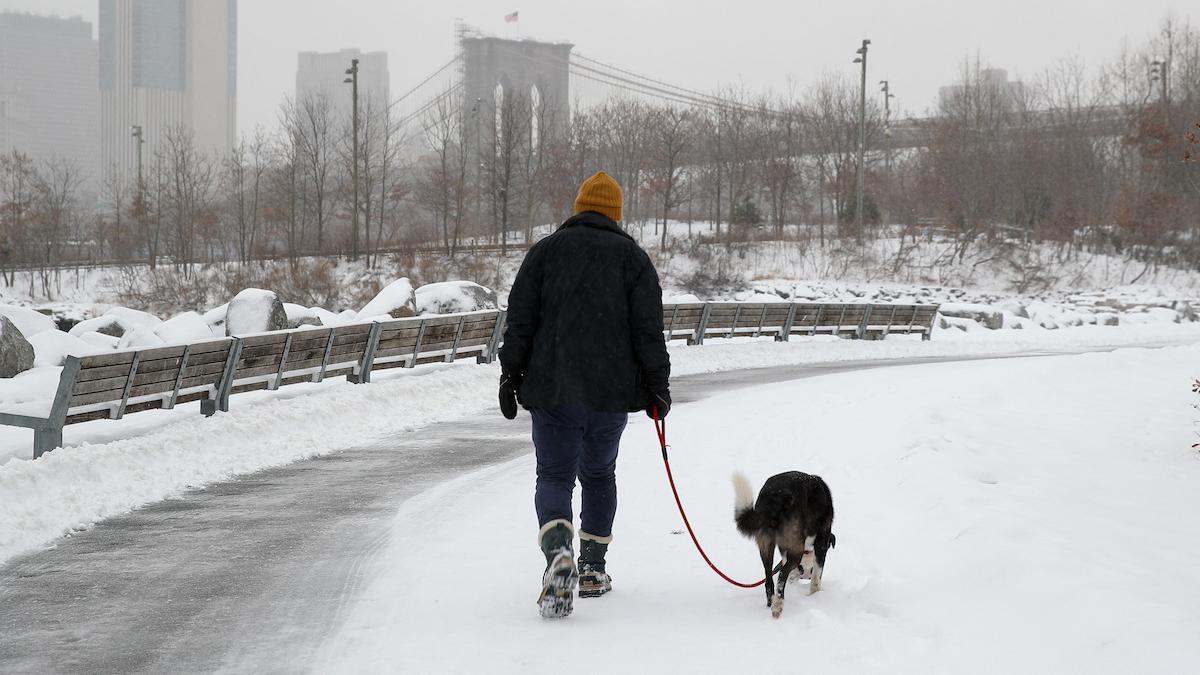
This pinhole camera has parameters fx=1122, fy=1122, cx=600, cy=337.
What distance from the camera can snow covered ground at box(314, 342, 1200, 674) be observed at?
452 cm

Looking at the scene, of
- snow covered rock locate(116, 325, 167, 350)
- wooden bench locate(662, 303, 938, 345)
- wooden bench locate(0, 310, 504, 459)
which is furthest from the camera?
wooden bench locate(662, 303, 938, 345)

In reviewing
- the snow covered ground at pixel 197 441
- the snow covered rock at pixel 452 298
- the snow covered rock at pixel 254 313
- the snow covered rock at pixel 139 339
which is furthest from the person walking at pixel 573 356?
the snow covered rock at pixel 452 298

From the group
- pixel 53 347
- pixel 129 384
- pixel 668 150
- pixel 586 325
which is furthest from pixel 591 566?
pixel 668 150

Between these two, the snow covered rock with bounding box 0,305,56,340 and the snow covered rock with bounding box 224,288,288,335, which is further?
the snow covered rock with bounding box 224,288,288,335

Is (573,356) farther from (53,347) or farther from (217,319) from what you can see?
(217,319)

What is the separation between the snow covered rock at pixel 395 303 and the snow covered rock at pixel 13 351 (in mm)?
7074

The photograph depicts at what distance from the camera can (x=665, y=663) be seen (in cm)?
448

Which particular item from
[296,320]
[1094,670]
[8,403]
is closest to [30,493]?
[8,403]

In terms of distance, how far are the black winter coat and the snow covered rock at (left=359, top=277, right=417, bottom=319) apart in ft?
53.4

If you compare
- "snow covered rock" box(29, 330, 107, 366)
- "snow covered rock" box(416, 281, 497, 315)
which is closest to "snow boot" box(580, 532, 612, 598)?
"snow covered rock" box(29, 330, 107, 366)

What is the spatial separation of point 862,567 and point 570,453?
181cm

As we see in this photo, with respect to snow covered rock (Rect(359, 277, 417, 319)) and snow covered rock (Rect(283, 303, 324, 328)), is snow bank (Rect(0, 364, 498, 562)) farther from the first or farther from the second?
snow covered rock (Rect(359, 277, 417, 319))

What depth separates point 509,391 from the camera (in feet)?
16.7

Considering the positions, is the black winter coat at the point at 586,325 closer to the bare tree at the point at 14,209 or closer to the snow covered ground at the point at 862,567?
the snow covered ground at the point at 862,567
